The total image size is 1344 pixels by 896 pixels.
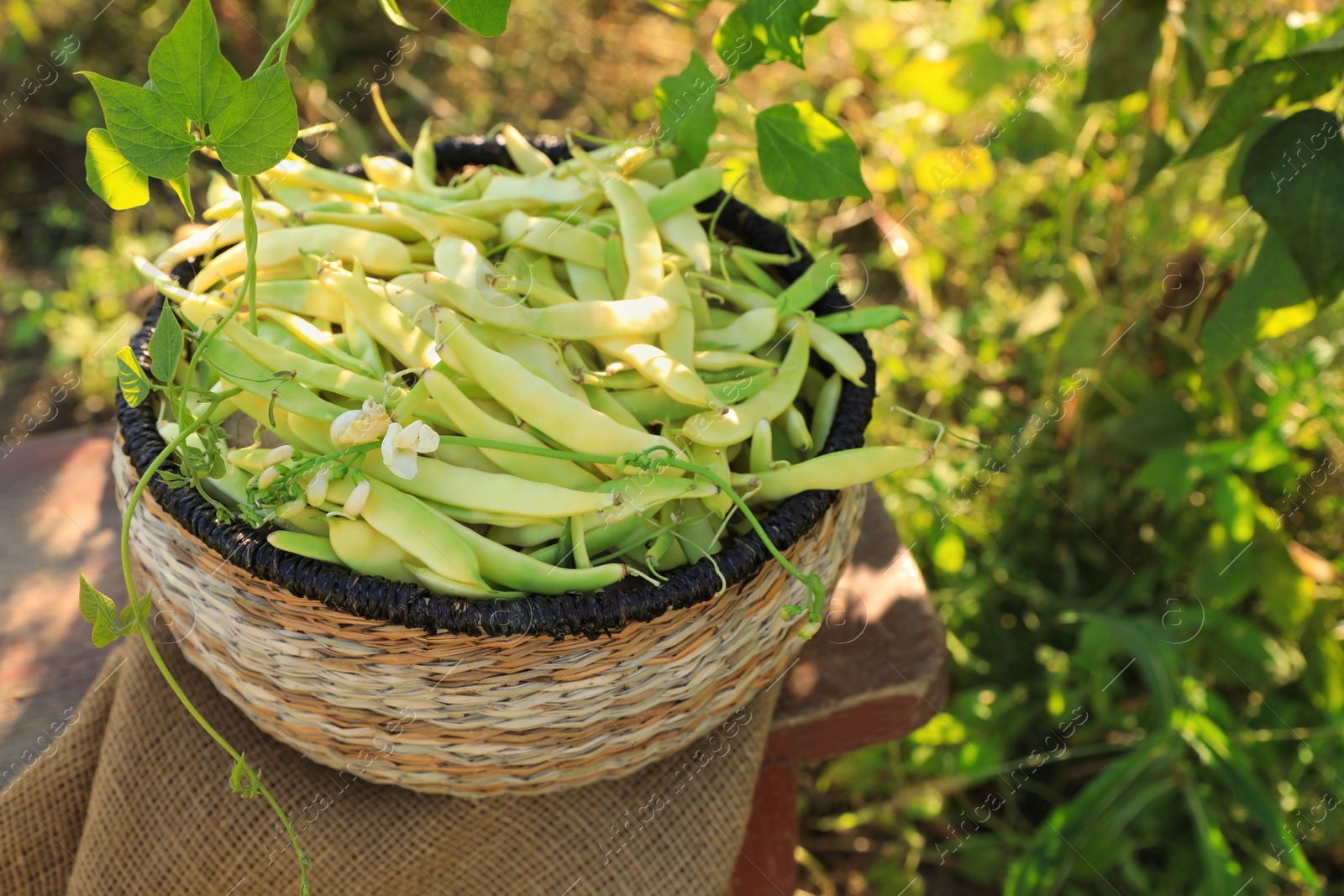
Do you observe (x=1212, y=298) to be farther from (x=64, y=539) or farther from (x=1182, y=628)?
(x=64, y=539)

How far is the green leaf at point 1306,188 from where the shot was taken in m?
0.88

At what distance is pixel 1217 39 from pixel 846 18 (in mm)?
975

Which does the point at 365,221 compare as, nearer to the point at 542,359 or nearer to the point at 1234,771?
the point at 542,359

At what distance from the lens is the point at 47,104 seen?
7.96ft

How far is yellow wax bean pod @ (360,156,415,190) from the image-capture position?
944 mm

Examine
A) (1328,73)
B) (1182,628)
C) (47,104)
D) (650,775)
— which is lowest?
(1182,628)

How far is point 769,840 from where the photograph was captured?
110 centimetres

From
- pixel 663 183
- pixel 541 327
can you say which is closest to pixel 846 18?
pixel 663 183

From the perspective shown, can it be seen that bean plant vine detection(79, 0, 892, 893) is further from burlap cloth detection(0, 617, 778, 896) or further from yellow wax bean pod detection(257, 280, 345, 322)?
burlap cloth detection(0, 617, 778, 896)

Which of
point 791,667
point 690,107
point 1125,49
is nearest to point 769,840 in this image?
point 791,667

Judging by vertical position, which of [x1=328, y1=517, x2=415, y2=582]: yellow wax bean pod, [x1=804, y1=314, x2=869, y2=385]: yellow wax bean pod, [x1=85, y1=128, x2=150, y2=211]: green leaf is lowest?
[x1=328, y1=517, x2=415, y2=582]: yellow wax bean pod

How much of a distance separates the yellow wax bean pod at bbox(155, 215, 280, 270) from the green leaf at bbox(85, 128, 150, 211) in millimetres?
239

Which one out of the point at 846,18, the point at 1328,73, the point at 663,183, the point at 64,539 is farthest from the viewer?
the point at 846,18

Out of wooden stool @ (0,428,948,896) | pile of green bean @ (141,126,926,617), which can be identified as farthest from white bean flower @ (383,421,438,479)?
wooden stool @ (0,428,948,896)
